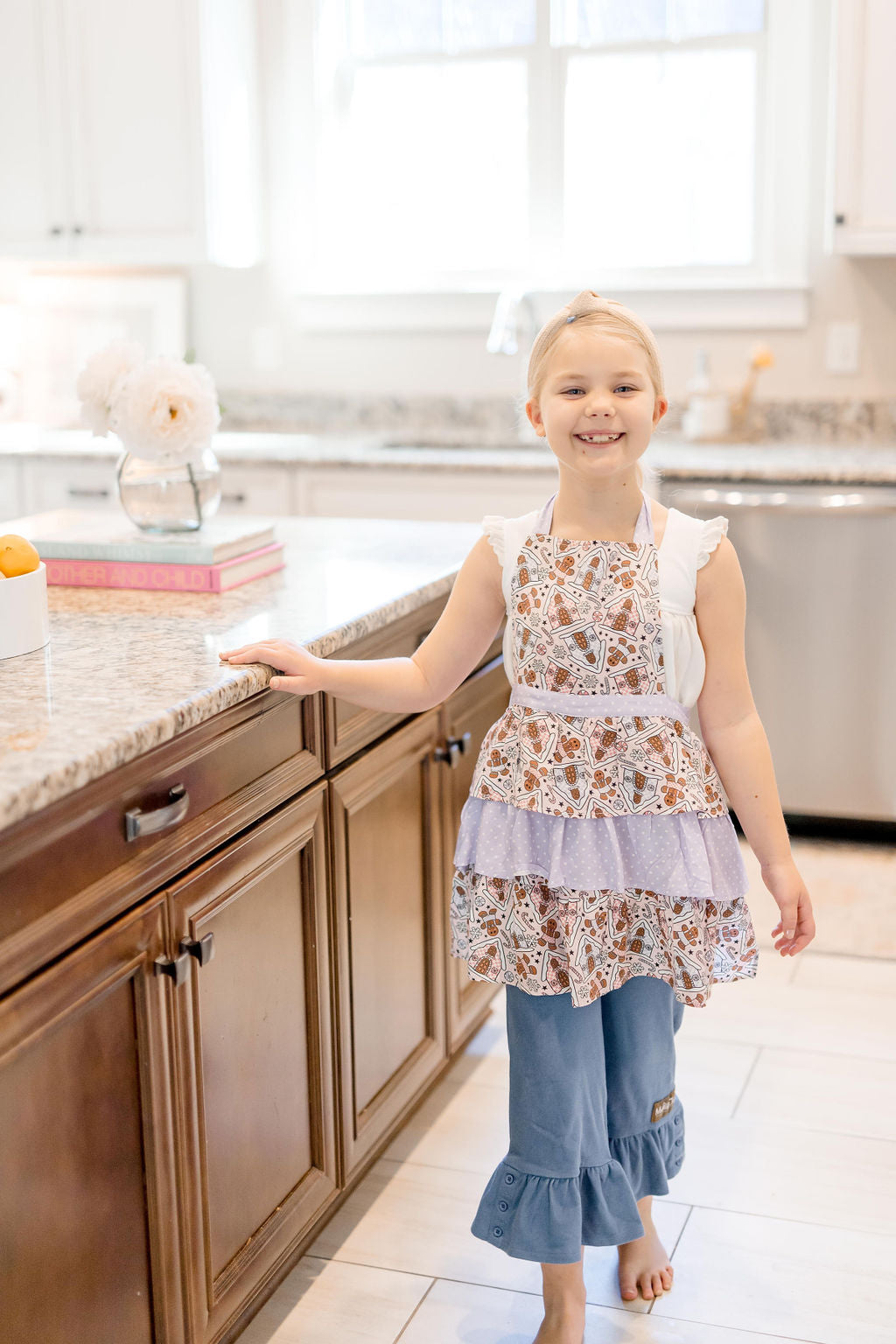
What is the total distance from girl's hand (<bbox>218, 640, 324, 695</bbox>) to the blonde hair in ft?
1.26

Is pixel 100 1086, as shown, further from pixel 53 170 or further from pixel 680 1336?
pixel 53 170

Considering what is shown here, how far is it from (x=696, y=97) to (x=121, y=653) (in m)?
2.95

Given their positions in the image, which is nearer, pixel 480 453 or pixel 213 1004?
pixel 213 1004

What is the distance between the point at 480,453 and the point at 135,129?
128 centimetres

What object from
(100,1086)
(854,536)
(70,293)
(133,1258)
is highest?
(70,293)

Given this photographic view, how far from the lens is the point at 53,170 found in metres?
3.90

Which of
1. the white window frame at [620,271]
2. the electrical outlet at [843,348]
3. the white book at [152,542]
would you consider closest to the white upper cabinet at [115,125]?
the white window frame at [620,271]

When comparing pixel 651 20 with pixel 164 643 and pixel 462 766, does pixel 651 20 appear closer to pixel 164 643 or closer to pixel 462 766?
pixel 462 766

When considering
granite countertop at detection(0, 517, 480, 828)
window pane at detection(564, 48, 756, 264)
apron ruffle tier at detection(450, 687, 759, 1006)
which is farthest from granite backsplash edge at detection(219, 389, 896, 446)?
apron ruffle tier at detection(450, 687, 759, 1006)

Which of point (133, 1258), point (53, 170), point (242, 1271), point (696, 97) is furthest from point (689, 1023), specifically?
point (53, 170)

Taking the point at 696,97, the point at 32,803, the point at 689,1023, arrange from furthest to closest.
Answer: the point at 696,97
the point at 689,1023
the point at 32,803

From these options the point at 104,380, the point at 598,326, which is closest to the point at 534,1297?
the point at 598,326

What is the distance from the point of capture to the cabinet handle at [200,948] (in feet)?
4.71

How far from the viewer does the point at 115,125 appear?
150 inches
